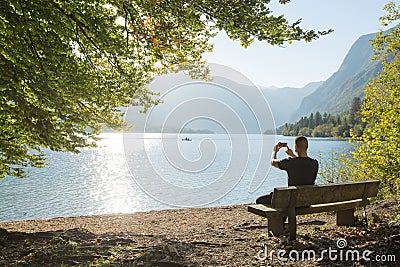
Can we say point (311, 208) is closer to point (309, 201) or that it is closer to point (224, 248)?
point (309, 201)

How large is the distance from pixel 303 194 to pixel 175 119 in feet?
12.9

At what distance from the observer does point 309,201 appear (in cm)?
529

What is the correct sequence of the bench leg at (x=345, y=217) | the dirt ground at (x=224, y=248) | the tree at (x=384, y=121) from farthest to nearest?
the tree at (x=384, y=121), the bench leg at (x=345, y=217), the dirt ground at (x=224, y=248)

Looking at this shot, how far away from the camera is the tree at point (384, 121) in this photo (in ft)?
22.4

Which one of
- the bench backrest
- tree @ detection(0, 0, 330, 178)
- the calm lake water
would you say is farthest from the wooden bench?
the calm lake water

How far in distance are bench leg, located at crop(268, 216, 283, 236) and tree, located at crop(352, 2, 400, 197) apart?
303cm

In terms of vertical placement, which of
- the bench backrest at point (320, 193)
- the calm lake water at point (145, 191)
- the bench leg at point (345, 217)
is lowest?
the calm lake water at point (145, 191)

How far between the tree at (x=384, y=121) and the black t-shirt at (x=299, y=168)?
2248 mm

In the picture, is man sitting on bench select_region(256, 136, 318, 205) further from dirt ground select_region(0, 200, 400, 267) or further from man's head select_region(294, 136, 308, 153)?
dirt ground select_region(0, 200, 400, 267)

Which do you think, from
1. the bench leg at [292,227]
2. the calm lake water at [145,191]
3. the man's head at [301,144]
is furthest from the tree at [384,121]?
the calm lake water at [145,191]

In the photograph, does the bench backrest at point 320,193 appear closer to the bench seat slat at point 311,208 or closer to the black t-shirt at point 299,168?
the bench seat slat at point 311,208

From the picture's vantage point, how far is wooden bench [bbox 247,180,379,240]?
5094 millimetres

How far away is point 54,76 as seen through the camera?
5.91 m

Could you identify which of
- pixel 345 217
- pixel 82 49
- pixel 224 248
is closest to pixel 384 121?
pixel 345 217
